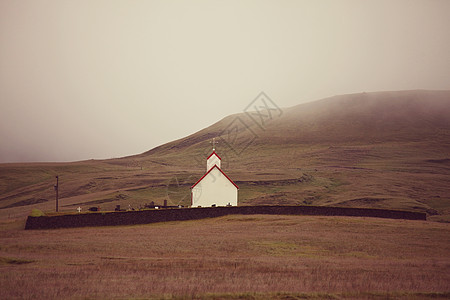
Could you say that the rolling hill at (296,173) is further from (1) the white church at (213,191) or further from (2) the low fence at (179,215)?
(1) the white church at (213,191)

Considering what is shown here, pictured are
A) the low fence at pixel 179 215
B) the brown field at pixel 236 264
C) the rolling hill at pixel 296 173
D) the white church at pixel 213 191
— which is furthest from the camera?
the rolling hill at pixel 296 173

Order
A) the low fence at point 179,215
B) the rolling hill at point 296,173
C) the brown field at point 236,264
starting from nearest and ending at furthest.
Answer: the brown field at point 236,264 < the low fence at point 179,215 < the rolling hill at point 296,173

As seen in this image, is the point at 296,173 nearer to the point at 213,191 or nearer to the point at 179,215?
the point at 213,191

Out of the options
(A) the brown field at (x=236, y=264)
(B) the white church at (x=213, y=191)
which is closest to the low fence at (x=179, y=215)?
(A) the brown field at (x=236, y=264)

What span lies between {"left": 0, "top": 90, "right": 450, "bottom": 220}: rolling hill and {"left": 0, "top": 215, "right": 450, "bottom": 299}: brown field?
1578 inches

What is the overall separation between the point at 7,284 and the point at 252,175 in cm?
9976

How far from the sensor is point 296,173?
118875mm

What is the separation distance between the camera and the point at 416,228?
40.8 metres

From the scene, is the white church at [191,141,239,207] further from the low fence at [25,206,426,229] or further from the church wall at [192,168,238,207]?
the low fence at [25,206,426,229]

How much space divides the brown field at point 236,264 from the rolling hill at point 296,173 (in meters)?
40.1

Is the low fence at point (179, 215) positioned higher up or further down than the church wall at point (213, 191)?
further down

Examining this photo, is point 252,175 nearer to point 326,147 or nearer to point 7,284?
point 326,147

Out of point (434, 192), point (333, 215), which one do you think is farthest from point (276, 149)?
point (333, 215)

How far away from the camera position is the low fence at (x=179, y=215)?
44.5m
